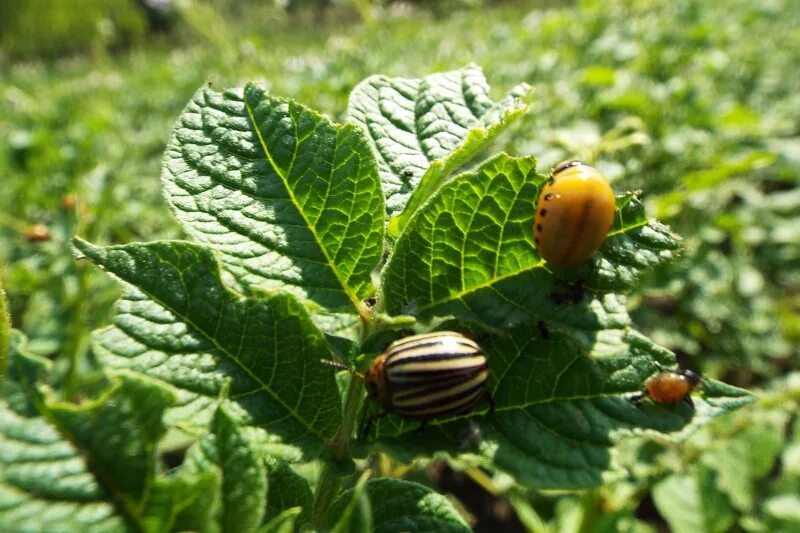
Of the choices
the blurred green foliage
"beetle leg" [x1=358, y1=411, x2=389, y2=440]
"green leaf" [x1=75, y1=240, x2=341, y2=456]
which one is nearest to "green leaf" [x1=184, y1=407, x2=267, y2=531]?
"green leaf" [x1=75, y1=240, x2=341, y2=456]

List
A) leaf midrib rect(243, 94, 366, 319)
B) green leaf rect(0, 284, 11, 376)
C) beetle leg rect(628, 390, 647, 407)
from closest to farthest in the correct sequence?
green leaf rect(0, 284, 11, 376) → beetle leg rect(628, 390, 647, 407) → leaf midrib rect(243, 94, 366, 319)

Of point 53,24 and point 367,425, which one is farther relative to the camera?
point 53,24

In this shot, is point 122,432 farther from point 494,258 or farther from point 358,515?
point 494,258

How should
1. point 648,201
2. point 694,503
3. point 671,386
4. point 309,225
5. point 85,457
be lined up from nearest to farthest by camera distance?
1. point 85,457
2. point 671,386
3. point 309,225
4. point 694,503
5. point 648,201

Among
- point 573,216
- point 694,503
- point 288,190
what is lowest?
point 694,503

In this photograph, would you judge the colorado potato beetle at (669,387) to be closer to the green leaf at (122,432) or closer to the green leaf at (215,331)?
the green leaf at (215,331)

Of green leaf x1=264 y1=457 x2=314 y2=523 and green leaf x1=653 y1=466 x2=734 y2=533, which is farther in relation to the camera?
green leaf x1=653 y1=466 x2=734 y2=533

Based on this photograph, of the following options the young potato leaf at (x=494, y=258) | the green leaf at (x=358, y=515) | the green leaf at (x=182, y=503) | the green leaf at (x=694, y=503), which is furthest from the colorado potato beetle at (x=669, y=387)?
the green leaf at (x=694, y=503)

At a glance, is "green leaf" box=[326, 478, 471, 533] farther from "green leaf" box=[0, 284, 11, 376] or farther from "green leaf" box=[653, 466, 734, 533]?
"green leaf" box=[653, 466, 734, 533]

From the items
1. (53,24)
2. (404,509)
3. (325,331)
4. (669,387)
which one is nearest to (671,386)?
(669,387)
